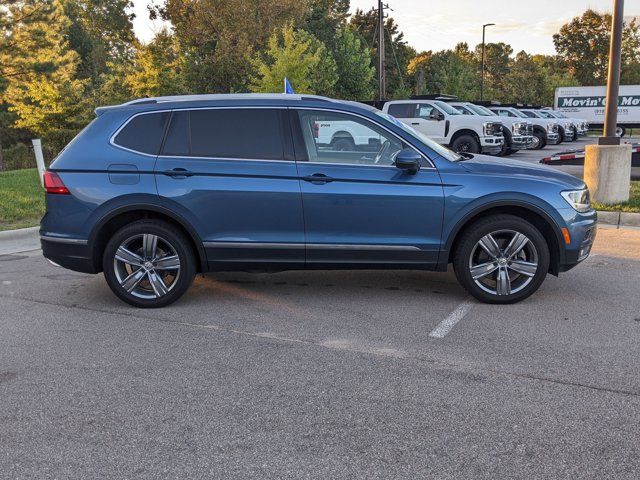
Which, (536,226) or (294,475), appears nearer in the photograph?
(294,475)

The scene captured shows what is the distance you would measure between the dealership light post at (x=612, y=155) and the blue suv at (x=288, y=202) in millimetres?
4746

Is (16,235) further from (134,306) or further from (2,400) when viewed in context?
(2,400)

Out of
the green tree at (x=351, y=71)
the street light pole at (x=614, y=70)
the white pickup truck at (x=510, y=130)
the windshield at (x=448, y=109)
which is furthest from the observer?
the green tree at (x=351, y=71)

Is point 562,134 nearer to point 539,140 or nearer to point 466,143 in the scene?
point 539,140

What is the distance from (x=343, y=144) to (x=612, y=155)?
6031 millimetres

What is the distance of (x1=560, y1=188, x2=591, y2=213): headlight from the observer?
5.28 m

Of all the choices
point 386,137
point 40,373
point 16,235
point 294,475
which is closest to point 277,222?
point 386,137

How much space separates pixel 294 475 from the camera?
9.28 ft

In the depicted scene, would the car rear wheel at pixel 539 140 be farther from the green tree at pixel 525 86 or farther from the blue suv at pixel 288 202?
the green tree at pixel 525 86

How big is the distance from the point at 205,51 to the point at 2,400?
85.9 feet

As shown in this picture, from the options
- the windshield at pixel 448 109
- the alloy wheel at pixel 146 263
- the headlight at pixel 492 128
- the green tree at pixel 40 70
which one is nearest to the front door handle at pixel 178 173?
the alloy wheel at pixel 146 263

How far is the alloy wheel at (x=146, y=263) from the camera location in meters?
5.33

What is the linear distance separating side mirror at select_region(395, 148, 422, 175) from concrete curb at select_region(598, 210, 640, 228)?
521 cm

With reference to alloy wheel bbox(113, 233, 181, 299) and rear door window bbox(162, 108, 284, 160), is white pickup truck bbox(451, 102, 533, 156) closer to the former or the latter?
rear door window bbox(162, 108, 284, 160)
